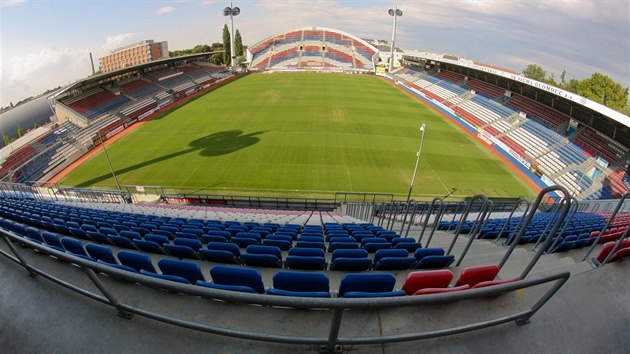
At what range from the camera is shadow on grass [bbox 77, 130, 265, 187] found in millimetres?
24297

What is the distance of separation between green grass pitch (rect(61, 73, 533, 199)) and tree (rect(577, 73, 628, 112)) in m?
27.9

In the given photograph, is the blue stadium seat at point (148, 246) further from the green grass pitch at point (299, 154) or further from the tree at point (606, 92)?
the tree at point (606, 92)

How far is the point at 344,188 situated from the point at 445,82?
136ft

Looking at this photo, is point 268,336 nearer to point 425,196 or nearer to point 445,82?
point 425,196

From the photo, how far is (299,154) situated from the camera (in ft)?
86.5

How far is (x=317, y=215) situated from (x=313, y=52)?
253 feet

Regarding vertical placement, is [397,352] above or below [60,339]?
above

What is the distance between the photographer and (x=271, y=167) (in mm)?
24234

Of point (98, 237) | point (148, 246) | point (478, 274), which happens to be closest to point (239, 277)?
point (478, 274)

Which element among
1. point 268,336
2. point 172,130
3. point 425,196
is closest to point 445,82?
point 425,196

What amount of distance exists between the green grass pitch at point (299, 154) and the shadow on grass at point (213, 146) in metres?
0.10

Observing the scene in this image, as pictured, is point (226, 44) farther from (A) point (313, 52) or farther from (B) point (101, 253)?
(B) point (101, 253)

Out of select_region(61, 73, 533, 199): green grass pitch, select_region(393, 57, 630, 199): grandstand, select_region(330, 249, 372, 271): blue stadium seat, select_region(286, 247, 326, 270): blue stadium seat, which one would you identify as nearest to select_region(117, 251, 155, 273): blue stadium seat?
select_region(286, 247, 326, 270): blue stadium seat

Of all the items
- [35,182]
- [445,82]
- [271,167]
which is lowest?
[35,182]
